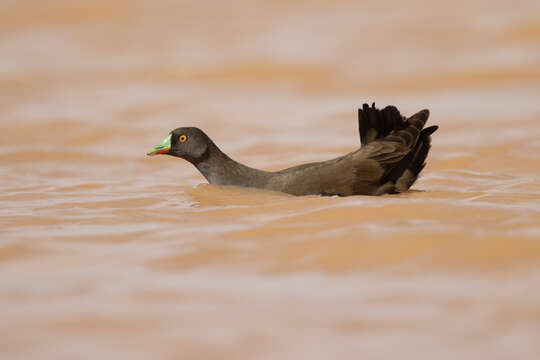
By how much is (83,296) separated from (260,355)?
131 cm

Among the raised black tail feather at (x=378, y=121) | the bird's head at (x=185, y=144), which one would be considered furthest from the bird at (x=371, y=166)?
the bird's head at (x=185, y=144)

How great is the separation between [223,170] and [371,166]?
5.36ft

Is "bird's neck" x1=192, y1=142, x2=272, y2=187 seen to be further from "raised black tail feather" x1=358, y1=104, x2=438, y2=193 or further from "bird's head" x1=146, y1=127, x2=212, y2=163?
"raised black tail feather" x1=358, y1=104, x2=438, y2=193

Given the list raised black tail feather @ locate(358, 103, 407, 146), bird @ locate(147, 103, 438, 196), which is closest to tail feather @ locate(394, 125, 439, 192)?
bird @ locate(147, 103, 438, 196)

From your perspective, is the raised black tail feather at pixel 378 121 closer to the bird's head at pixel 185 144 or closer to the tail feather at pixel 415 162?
the tail feather at pixel 415 162

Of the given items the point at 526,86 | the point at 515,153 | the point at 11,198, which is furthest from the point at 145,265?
the point at 526,86

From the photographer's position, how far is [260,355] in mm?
3902

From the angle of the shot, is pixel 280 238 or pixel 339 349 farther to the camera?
pixel 280 238

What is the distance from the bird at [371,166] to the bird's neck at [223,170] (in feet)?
0.04

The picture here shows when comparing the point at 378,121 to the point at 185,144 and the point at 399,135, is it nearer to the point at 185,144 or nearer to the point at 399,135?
the point at 399,135

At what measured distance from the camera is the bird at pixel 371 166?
24.8 feet

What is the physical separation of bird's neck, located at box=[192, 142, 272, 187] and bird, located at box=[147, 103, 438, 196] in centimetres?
1

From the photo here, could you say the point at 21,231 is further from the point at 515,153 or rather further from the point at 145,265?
the point at 515,153

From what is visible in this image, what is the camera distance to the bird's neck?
832cm
